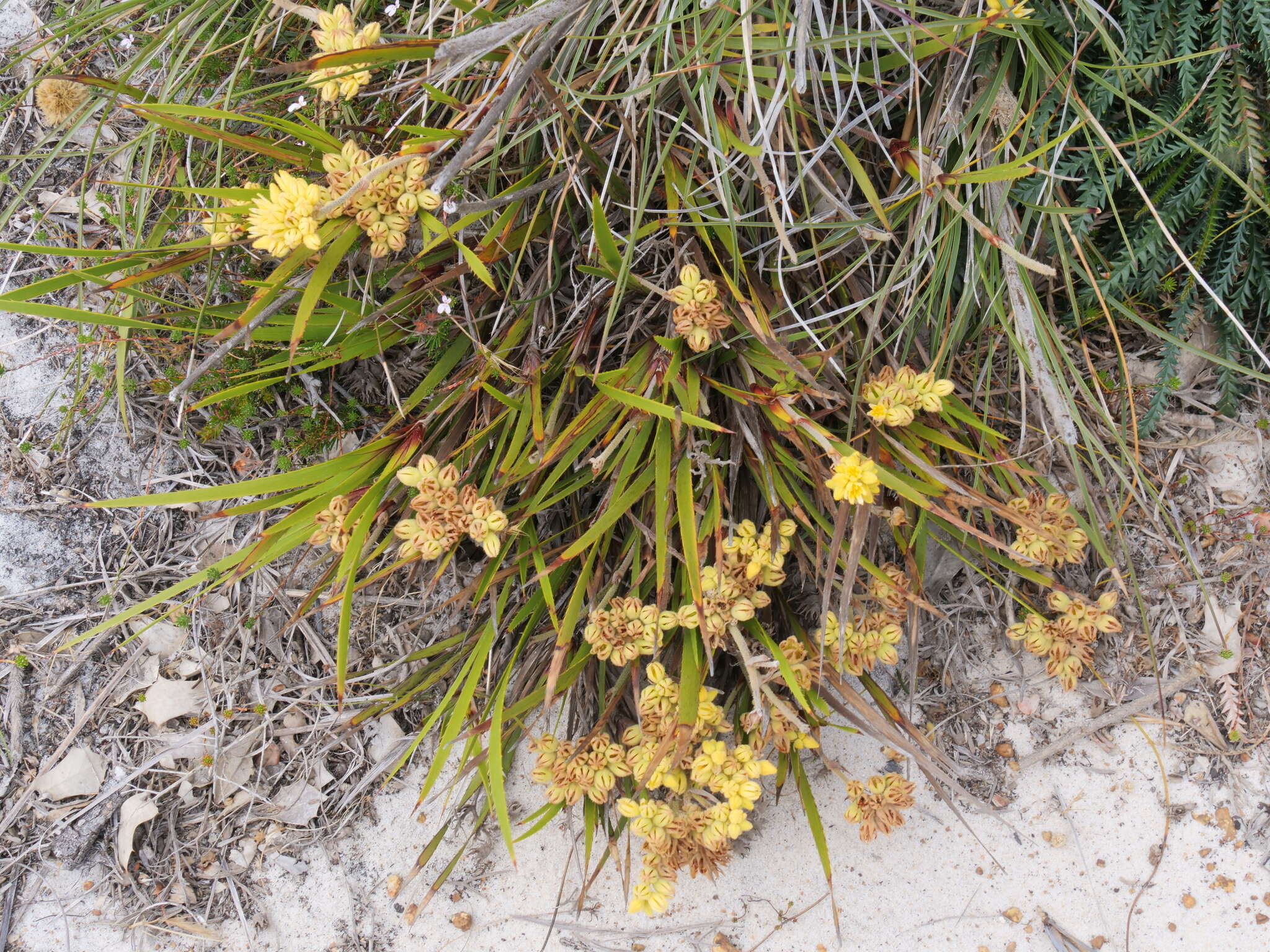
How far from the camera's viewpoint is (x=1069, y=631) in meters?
1.54

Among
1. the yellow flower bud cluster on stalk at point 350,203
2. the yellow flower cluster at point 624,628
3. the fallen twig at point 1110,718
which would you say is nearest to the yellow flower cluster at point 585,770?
the yellow flower cluster at point 624,628

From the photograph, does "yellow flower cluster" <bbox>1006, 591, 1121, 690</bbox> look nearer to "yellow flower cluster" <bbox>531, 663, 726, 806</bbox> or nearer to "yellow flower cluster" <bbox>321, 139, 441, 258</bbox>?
"yellow flower cluster" <bbox>531, 663, 726, 806</bbox>

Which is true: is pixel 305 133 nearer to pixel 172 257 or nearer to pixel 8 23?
pixel 172 257

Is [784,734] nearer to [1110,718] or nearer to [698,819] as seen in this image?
[698,819]

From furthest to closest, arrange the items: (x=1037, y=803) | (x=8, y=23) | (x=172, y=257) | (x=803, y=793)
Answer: (x=8, y=23), (x=1037, y=803), (x=803, y=793), (x=172, y=257)

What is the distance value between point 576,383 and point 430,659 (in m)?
0.72

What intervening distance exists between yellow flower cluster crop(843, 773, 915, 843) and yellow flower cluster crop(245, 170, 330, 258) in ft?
4.00

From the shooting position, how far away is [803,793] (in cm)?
155

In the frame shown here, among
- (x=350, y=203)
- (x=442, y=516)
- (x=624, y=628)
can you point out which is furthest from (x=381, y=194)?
(x=624, y=628)

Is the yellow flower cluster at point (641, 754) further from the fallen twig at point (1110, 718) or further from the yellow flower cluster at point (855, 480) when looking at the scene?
the fallen twig at point (1110, 718)

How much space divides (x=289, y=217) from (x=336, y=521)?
0.51 m

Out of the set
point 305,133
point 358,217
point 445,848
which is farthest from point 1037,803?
point 305,133

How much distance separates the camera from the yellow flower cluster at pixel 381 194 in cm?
120

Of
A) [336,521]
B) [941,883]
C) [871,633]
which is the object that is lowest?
[941,883]
